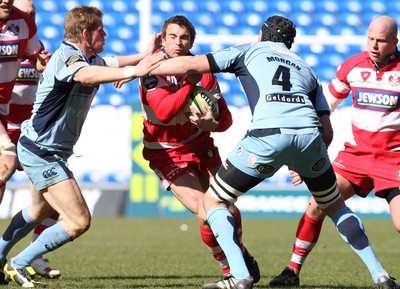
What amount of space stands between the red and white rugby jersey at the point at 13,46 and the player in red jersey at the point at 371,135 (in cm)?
292

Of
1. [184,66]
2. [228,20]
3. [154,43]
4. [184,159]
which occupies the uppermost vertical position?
[184,66]

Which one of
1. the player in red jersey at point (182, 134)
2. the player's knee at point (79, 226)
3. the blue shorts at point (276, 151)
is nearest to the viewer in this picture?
the blue shorts at point (276, 151)

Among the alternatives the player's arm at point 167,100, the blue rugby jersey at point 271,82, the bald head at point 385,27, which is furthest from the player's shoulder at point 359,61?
the player's arm at point 167,100

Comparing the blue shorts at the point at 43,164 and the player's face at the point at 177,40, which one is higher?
the player's face at the point at 177,40

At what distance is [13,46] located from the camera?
8445 millimetres

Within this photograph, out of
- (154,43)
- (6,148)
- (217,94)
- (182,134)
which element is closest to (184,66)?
(217,94)

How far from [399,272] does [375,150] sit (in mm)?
1504

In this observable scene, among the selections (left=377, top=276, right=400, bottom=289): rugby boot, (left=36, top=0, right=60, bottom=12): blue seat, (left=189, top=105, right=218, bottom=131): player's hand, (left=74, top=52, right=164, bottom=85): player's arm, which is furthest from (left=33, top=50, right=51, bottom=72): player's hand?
(left=36, top=0, right=60, bottom=12): blue seat

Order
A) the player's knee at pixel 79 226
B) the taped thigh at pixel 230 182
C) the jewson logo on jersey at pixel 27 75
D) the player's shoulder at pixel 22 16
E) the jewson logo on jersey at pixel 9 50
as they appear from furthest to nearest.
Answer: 1. the jewson logo on jersey at pixel 27 75
2. the player's shoulder at pixel 22 16
3. the jewson logo on jersey at pixel 9 50
4. the player's knee at pixel 79 226
5. the taped thigh at pixel 230 182

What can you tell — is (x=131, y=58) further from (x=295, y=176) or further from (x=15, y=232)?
(x=295, y=176)

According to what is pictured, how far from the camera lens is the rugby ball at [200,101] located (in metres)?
7.25

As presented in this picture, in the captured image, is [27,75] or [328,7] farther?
[328,7]

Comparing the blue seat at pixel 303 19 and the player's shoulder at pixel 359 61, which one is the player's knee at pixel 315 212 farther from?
the blue seat at pixel 303 19

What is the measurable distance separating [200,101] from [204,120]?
0.50 feet
